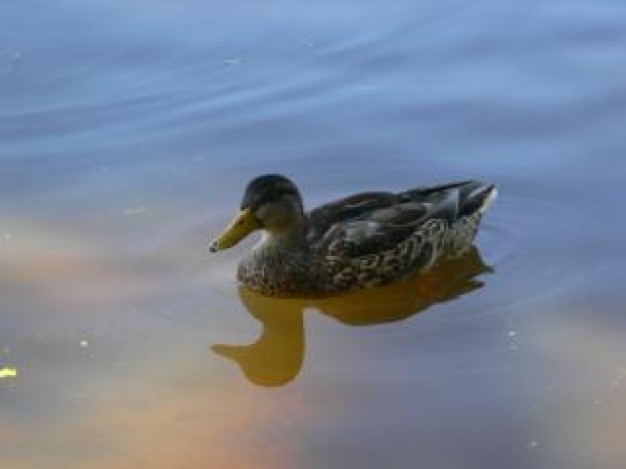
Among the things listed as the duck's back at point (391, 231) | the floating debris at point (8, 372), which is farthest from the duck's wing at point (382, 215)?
the floating debris at point (8, 372)

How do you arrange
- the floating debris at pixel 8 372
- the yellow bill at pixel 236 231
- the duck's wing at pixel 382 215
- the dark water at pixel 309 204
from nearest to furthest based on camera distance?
1. the dark water at pixel 309 204
2. the floating debris at pixel 8 372
3. the yellow bill at pixel 236 231
4. the duck's wing at pixel 382 215

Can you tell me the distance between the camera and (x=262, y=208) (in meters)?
6.89

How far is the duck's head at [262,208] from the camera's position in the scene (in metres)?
6.87

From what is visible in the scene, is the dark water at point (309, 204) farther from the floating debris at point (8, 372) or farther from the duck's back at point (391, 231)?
the duck's back at point (391, 231)

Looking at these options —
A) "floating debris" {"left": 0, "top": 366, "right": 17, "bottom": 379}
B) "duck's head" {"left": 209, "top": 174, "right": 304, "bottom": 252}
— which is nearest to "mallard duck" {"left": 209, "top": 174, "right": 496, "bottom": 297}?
"duck's head" {"left": 209, "top": 174, "right": 304, "bottom": 252}

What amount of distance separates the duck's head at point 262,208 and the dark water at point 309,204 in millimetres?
252

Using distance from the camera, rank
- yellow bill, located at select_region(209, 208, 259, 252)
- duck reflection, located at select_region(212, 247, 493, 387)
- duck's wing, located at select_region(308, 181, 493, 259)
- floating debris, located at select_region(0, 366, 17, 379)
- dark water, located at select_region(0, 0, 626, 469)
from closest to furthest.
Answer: dark water, located at select_region(0, 0, 626, 469) → floating debris, located at select_region(0, 366, 17, 379) → duck reflection, located at select_region(212, 247, 493, 387) → yellow bill, located at select_region(209, 208, 259, 252) → duck's wing, located at select_region(308, 181, 493, 259)

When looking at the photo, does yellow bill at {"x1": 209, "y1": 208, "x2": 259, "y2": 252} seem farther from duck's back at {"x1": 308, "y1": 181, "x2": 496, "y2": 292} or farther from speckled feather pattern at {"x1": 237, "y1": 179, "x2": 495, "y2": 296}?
duck's back at {"x1": 308, "y1": 181, "x2": 496, "y2": 292}

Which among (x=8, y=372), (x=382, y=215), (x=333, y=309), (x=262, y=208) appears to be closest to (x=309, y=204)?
(x=382, y=215)

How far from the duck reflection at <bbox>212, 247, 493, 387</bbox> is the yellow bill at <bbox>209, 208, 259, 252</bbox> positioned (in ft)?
0.81

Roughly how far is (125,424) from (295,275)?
1605 mm

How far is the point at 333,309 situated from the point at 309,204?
1059mm

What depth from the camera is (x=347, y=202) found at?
23.3ft

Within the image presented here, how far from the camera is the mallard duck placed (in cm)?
689
